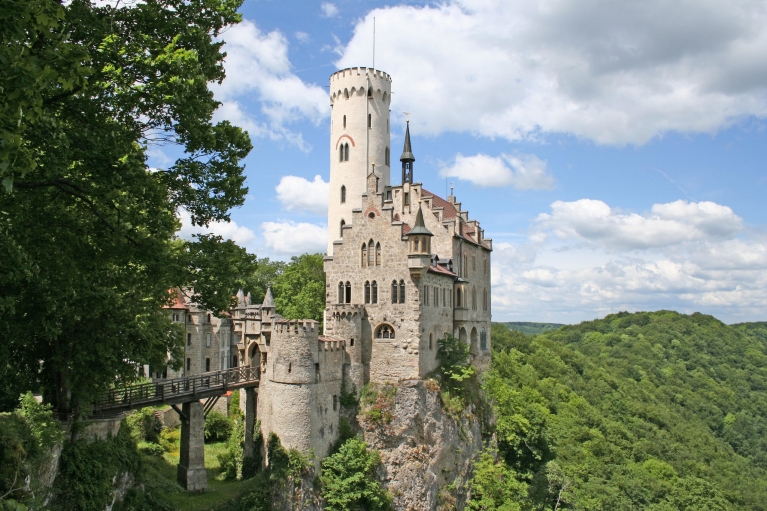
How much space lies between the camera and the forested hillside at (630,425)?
49500mm

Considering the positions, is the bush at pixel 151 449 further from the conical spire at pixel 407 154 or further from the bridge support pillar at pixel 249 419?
the conical spire at pixel 407 154

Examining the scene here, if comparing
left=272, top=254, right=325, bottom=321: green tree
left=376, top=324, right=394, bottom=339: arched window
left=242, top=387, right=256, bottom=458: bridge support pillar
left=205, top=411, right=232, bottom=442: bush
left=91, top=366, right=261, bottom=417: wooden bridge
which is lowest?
left=205, top=411, right=232, bottom=442: bush

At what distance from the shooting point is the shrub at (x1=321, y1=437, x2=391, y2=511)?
108 ft

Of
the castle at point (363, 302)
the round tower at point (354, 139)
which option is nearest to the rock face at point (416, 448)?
the castle at point (363, 302)

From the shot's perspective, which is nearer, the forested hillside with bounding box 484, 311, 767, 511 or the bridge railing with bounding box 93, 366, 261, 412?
the bridge railing with bounding box 93, 366, 261, 412

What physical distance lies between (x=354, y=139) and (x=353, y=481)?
25.3 m

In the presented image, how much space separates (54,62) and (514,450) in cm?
4681

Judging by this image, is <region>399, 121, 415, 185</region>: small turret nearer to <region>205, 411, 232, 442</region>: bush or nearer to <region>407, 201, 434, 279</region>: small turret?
<region>407, 201, 434, 279</region>: small turret

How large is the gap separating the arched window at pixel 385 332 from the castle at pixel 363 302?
7cm

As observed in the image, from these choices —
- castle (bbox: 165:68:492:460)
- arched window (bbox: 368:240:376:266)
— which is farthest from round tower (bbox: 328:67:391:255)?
arched window (bbox: 368:240:376:266)

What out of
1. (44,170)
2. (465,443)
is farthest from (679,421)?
(44,170)

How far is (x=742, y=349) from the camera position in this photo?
14800 cm

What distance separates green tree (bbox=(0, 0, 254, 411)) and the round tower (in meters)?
25.3

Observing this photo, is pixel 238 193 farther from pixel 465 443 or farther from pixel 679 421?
pixel 679 421
